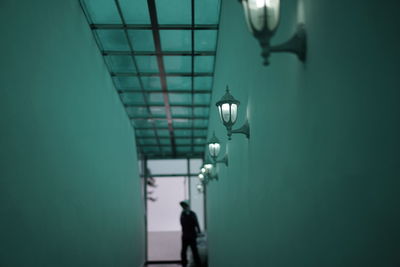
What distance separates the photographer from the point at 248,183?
13.7 feet

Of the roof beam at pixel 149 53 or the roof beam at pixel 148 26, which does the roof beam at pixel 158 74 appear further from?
the roof beam at pixel 148 26

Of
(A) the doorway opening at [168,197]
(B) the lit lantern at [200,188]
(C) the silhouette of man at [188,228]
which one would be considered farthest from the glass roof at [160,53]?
(A) the doorway opening at [168,197]

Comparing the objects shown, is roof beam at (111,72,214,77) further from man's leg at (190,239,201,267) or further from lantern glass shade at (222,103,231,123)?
lantern glass shade at (222,103,231,123)

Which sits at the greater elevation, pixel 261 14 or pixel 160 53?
pixel 160 53

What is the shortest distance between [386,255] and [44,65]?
4.18 m

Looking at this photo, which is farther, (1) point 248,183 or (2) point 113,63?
(2) point 113,63

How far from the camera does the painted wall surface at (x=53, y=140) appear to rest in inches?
133

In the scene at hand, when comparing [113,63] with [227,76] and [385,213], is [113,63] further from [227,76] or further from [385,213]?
[385,213]

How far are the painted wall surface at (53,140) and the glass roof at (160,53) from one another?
0.48 metres

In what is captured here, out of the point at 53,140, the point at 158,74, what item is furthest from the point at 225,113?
the point at 158,74

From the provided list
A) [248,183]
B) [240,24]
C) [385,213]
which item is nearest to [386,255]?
[385,213]

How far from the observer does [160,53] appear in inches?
327

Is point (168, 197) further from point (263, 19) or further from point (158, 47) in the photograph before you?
point (263, 19)

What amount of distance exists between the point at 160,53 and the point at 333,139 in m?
6.99
